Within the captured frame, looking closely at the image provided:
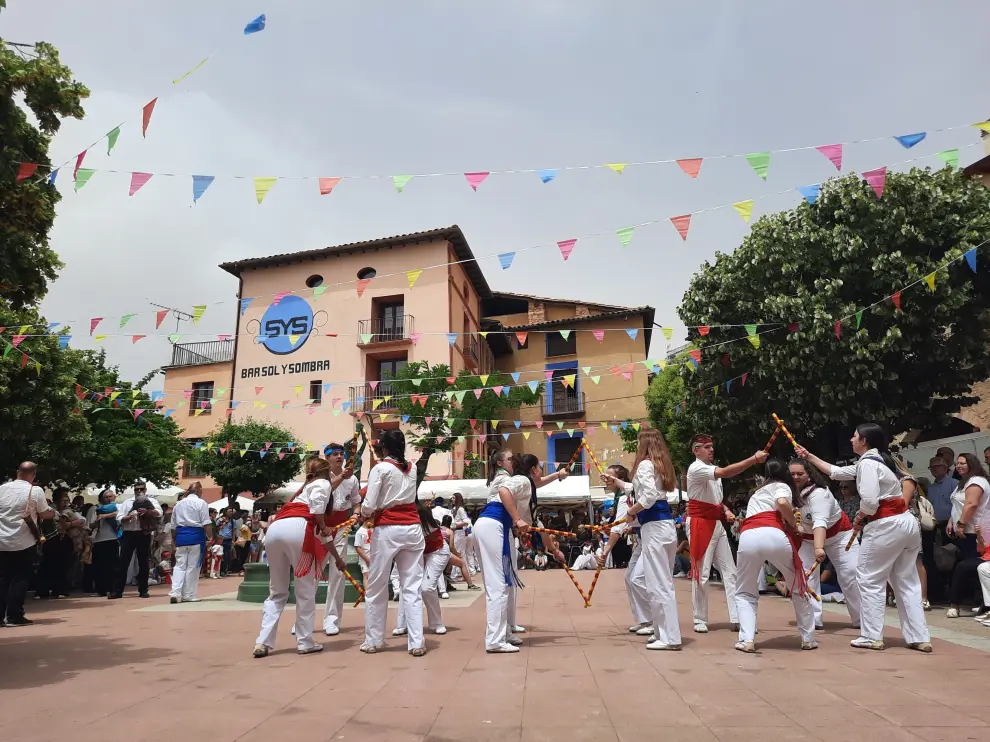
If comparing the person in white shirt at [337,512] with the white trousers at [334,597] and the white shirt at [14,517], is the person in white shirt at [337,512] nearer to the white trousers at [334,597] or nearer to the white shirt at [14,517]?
the white trousers at [334,597]

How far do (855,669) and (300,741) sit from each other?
391cm

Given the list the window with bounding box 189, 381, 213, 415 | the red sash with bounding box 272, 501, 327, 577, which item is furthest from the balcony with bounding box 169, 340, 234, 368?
the red sash with bounding box 272, 501, 327, 577

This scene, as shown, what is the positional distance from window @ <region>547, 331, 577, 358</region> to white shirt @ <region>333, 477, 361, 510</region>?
91.2ft

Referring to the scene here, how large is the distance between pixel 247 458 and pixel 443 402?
775 cm

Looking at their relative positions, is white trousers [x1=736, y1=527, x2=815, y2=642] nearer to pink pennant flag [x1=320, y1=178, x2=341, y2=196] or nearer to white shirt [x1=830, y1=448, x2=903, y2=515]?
white shirt [x1=830, y1=448, x2=903, y2=515]

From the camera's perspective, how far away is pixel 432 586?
7285 millimetres

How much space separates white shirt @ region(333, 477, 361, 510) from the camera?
23.9 feet

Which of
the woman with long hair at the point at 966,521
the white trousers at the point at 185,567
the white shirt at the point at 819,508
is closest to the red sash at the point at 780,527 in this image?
the white shirt at the point at 819,508

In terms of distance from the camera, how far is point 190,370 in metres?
34.4

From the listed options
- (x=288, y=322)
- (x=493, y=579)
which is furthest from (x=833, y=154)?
(x=288, y=322)

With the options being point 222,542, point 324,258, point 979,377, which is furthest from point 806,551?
point 324,258

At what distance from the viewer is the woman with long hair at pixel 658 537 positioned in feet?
20.1

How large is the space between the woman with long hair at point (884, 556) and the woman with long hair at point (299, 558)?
4.29m

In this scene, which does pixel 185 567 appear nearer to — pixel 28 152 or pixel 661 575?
pixel 28 152
